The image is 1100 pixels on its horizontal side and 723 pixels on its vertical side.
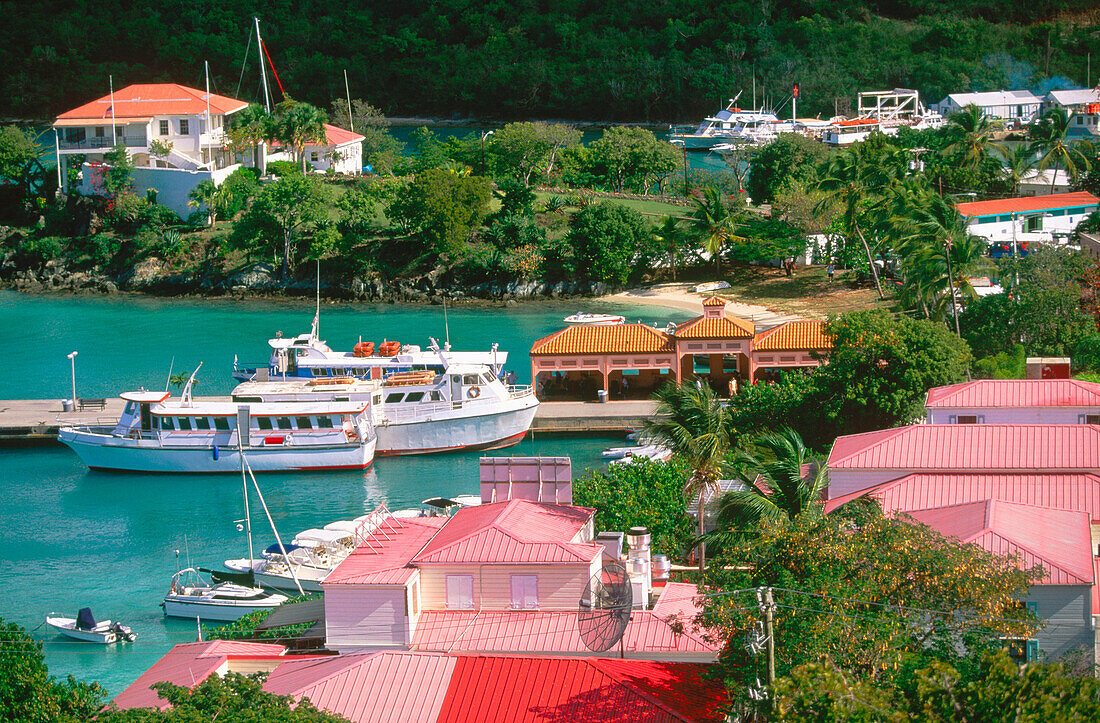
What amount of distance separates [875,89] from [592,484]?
350 ft

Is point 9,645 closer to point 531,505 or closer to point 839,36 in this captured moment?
point 531,505

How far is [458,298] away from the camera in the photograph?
72812mm

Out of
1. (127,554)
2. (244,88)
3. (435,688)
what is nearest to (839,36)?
(244,88)

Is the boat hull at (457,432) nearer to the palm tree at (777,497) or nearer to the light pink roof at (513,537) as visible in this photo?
the palm tree at (777,497)

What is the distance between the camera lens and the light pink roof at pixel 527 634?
23.4m

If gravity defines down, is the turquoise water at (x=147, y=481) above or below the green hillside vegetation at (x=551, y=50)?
below

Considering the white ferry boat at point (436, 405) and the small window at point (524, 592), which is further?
the white ferry boat at point (436, 405)

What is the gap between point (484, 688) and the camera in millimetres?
21891

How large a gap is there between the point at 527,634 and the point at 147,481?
28.5m

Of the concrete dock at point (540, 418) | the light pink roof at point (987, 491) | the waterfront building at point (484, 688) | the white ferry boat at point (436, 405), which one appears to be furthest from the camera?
the concrete dock at point (540, 418)

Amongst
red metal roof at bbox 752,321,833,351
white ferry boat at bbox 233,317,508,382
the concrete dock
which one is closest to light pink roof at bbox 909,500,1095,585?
red metal roof at bbox 752,321,833,351

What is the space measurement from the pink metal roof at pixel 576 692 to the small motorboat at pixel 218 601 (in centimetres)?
1365

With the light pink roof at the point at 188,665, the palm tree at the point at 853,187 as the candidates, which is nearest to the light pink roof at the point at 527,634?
the light pink roof at the point at 188,665

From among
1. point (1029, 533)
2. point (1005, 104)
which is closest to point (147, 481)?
point (1029, 533)
